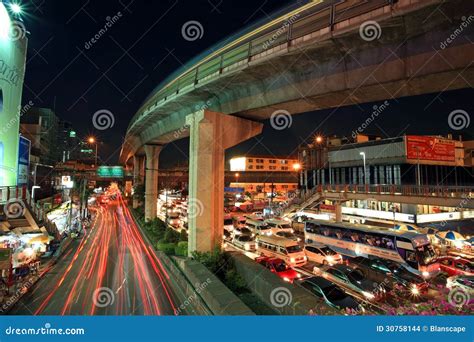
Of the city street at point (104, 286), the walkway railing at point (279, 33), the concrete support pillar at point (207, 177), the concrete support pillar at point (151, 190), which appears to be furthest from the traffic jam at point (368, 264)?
the concrete support pillar at point (151, 190)

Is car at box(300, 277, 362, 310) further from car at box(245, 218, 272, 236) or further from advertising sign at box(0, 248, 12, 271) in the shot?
advertising sign at box(0, 248, 12, 271)

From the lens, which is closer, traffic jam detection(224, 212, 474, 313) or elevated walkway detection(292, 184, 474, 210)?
traffic jam detection(224, 212, 474, 313)

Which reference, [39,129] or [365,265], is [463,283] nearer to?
[365,265]

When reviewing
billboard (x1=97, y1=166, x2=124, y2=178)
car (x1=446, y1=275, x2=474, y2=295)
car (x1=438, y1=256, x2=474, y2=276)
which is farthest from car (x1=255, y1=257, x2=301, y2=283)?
billboard (x1=97, y1=166, x2=124, y2=178)

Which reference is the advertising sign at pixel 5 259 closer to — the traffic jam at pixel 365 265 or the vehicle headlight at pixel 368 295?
the traffic jam at pixel 365 265

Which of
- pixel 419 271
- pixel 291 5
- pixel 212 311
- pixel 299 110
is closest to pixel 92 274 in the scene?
pixel 212 311

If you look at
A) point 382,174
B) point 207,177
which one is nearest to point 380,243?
point 207,177
